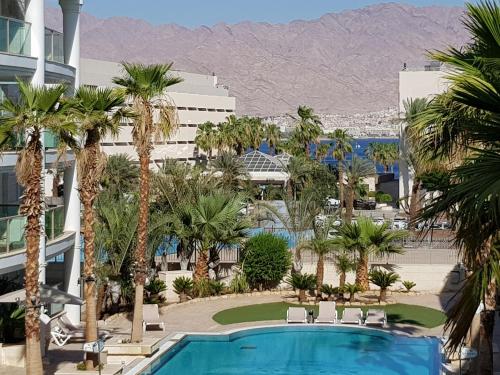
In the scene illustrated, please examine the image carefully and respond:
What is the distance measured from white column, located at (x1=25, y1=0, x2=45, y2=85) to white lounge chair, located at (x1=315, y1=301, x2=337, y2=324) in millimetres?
10184

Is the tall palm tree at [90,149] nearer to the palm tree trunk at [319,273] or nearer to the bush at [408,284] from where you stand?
the palm tree trunk at [319,273]

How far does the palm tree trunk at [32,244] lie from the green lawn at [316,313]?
36.4ft

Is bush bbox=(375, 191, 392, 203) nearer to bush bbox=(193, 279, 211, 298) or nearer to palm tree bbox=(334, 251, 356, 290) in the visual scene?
palm tree bbox=(334, 251, 356, 290)

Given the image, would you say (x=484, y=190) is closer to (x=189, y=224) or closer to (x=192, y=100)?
(x=189, y=224)

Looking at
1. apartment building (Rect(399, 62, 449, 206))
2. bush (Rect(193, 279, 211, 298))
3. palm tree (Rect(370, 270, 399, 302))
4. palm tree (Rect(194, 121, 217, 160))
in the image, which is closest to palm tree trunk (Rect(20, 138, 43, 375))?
bush (Rect(193, 279, 211, 298))

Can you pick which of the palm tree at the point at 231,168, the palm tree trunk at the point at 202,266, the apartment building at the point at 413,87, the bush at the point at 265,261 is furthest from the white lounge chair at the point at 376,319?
the apartment building at the point at 413,87

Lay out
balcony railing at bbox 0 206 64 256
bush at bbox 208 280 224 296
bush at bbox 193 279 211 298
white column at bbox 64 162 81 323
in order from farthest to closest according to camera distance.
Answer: bush at bbox 208 280 224 296
bush at bbox 193 279 211 298
white column at bbox 64 162 81 323
balcony railing at bbox 0 206 64 256

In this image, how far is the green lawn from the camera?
92.7 feet

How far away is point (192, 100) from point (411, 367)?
7019 cm

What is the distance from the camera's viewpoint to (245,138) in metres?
80.5

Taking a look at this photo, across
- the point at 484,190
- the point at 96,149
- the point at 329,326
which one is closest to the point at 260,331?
the point at 329,326

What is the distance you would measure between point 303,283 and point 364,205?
38.1 metres

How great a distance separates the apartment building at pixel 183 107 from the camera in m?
76.2

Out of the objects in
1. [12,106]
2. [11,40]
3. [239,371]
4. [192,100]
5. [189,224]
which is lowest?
[239,371]
